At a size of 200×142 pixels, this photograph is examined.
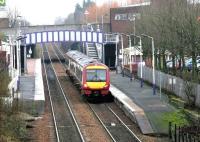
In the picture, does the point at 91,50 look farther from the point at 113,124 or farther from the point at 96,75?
the point at 113,124

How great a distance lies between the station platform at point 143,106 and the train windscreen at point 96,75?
1540 mm

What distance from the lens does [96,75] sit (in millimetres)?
41625

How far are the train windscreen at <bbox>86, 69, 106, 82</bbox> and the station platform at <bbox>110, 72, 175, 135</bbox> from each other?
154 cm

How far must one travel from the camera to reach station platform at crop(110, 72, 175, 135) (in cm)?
2941

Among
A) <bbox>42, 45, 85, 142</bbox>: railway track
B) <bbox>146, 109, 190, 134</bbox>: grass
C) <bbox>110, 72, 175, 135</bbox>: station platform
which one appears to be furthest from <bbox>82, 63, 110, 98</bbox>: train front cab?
<bbox>146, 109, 190, 134</bbox>: grass

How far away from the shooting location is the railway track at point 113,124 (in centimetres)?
2748

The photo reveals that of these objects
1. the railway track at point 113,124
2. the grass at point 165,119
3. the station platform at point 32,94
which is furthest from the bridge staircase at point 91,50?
the grass at point 165,119

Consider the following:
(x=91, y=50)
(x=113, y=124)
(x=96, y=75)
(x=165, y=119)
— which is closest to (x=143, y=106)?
(x=113, y=124)

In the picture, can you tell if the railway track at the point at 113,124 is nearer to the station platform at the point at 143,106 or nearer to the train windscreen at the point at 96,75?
the station platform at the point at 143,106

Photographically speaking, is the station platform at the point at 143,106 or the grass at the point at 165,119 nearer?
the grass at the point at 165,119

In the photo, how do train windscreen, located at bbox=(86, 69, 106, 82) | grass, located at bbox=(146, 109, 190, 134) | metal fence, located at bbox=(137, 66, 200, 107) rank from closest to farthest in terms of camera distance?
1. grass, located at bbox=(146, 109, 190, 134)
2. metal fence, located at bbox=(137, 66, 200, 107)
3. train windscreen, located at bbox=(86, 69, 106, 82)

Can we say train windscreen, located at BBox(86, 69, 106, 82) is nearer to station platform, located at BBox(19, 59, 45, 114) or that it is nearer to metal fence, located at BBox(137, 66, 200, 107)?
station platform, located at BBox(19, 59, 45, 114)

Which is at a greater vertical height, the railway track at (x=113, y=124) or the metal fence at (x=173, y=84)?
the metal fence at (x=173, y=84)

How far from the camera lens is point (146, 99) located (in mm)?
39062
